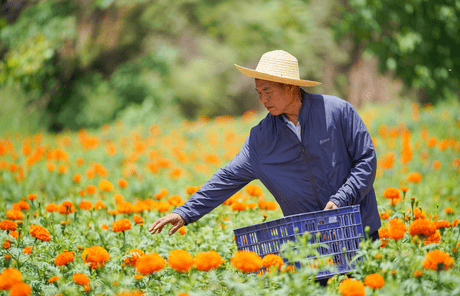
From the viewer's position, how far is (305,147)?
9.34ft

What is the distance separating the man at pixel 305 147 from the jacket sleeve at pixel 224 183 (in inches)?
1.8

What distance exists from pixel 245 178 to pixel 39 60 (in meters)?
6.16

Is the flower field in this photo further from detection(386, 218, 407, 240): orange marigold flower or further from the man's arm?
the man's arm

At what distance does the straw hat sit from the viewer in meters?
2.75

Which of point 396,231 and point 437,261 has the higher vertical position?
point 396,231

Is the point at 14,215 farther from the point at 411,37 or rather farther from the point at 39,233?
the point at 411,37

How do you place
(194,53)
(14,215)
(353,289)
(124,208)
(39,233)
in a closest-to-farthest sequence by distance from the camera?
(353,289) → (39,233) → (14,215) → (124,208) → (194,53)

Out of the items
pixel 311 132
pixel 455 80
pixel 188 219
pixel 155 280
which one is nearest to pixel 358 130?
pixel 311 132

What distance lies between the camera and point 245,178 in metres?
3.15

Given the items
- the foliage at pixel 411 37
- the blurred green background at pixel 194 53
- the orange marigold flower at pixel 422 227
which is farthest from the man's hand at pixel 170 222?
the foliage at pixel 411 37

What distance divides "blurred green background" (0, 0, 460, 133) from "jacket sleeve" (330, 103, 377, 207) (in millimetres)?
5739

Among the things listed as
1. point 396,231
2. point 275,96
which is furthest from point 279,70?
point 396,231

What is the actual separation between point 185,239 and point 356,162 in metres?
1.51

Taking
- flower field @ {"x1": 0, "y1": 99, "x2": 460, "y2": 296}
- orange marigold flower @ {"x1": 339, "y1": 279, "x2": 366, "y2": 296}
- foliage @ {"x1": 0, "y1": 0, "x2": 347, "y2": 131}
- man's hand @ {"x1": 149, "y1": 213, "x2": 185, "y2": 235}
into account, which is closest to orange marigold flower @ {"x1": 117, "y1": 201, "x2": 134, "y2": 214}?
flower field @ {"x1": 0, "y1": 99, "x2": 460, "y2": 296}
